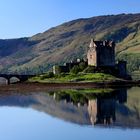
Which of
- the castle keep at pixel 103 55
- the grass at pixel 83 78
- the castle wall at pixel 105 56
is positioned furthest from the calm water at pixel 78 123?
the castle wall at pixel 105 56

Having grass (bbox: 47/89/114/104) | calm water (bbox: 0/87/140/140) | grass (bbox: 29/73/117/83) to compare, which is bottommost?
grass (bbox: 47/89/114/104)

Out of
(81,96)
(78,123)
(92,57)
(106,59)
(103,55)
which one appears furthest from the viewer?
(92,57)

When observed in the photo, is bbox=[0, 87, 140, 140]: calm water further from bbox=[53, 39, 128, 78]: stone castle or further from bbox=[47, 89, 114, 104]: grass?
bbox=[53, 39, 128, 78]: stone castle

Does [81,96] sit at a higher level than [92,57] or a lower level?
lower

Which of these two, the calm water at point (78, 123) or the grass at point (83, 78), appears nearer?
the calm water at point (78, 123)

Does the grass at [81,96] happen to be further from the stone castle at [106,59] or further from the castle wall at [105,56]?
the castle wall at [105,56]

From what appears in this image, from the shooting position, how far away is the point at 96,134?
47.3 m

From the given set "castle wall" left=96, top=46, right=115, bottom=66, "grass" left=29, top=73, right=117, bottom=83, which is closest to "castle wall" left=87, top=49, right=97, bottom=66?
"castle wall" left=96, top=46, right=115, bottom=66

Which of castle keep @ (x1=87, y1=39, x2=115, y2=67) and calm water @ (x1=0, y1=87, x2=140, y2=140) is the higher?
castle keep @ (x1=87, y1=39, x2=115, y2=67)

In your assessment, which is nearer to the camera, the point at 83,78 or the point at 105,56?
the point at 83,78

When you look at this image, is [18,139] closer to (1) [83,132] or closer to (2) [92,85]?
(1) [83,132]

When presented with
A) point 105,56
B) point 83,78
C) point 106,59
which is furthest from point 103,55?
point 83,78

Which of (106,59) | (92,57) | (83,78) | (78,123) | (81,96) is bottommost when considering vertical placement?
(81,96)

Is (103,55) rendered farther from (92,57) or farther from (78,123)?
(78,123)
